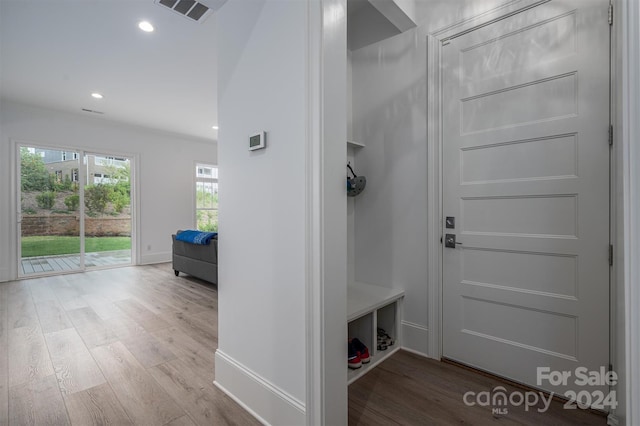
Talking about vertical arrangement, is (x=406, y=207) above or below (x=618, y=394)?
above

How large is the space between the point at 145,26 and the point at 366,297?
10.1 feet

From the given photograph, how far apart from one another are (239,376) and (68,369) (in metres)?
1.37

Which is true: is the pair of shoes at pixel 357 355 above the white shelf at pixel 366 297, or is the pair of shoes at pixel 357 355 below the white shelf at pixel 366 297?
below

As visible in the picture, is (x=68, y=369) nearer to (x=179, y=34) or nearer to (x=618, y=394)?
(x=179, y=34)

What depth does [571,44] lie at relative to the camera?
1602 mm

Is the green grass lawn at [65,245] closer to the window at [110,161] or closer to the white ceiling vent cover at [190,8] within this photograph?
the window at [110,161]

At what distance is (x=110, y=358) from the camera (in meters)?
2.16

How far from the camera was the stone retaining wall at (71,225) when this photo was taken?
15.2ft

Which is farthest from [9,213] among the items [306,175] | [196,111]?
[306,175]

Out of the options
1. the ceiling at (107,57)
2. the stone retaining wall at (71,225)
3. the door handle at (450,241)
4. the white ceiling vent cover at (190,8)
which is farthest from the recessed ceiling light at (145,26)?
the stone retaining wall at (71,225)

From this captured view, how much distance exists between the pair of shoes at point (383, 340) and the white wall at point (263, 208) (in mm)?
1032

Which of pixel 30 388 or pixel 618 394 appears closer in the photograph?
pixel 618 394

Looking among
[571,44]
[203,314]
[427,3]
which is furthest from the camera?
[203,314]

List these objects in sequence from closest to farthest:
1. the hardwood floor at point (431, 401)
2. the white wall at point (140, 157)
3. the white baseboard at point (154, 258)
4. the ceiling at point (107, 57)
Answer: the hardwood floor at point (431, 401), the ceiling at point (107, 57), the white wall at point (140, 157), the white baseboard at point (154, 258)
